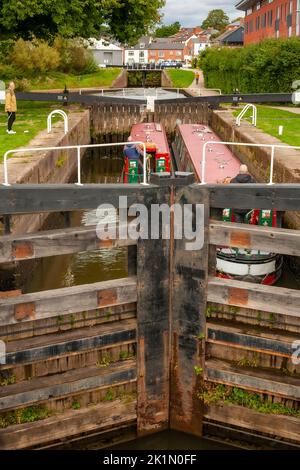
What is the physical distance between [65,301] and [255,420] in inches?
135

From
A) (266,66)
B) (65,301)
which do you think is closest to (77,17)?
(266,66)

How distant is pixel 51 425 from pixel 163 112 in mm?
25501

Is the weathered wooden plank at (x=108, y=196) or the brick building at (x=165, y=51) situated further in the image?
the brick building at (x=165, y=51)

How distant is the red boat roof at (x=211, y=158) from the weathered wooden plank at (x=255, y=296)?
4598 mm

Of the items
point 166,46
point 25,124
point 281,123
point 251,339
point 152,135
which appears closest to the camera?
point 251,339

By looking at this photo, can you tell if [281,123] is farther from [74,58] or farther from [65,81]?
[74,58]

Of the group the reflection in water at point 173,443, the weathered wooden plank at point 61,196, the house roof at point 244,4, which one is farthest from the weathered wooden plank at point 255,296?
the house roof at point 244,4

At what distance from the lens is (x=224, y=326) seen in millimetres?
8109

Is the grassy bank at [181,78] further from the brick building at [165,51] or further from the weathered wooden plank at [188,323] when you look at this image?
the brick building at [165,51]

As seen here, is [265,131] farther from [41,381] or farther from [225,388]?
[41,381]

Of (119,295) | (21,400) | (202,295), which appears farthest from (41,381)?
(202,295)

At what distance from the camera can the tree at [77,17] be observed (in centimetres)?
2266

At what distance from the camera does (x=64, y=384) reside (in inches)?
307

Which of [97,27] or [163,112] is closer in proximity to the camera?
[97,27]
